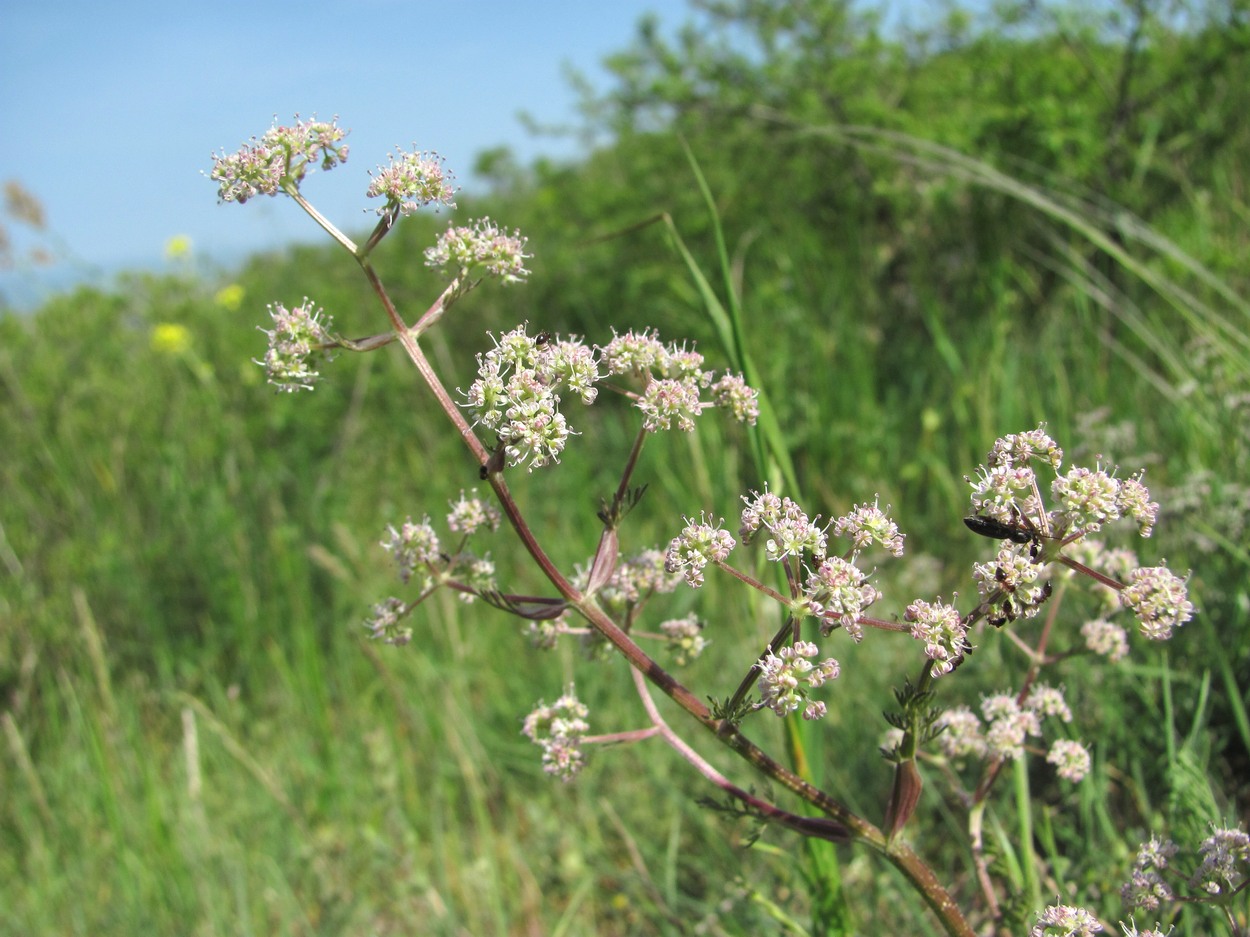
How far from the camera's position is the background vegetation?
3.07 meters

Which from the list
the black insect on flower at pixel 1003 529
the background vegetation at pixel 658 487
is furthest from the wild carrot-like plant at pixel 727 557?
the background vegetation at pixel 658 487

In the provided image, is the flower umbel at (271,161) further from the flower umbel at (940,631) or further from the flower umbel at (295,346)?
the flower umbel at (940,631)

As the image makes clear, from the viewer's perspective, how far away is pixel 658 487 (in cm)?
538

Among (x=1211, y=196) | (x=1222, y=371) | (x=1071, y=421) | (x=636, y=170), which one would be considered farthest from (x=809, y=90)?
(x=1222, y=371)

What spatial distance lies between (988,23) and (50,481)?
20.7 ft

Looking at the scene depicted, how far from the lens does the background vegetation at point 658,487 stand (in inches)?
121

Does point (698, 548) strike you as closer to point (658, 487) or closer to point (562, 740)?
point (562, 740)

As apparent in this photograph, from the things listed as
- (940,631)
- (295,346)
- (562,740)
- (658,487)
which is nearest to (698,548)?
(940,631)

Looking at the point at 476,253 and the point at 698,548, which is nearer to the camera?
the point at 698,548

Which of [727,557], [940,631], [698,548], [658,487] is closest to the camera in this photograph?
[940,631]

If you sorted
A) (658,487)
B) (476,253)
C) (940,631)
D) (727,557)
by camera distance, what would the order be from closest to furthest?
1. (940,631)
2. (727,557)
3. (476,253)
4. (658,487)

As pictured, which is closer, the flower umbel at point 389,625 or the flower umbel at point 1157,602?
the flower umbel at point 1157,602

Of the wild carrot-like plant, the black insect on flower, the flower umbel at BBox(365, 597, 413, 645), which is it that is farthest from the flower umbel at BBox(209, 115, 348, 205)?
the black insect on flower

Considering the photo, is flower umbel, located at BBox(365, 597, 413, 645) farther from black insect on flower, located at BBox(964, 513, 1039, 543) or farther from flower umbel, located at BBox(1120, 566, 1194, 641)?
flower umbel, located at BBox(1120, 566, 1194, 641)
